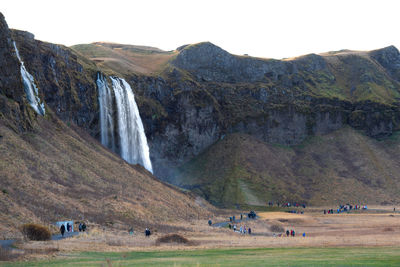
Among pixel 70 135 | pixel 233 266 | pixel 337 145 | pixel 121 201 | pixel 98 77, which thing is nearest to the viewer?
pixel 233 266

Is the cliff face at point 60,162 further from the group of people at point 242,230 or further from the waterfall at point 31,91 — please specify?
the group of people at point 242,230

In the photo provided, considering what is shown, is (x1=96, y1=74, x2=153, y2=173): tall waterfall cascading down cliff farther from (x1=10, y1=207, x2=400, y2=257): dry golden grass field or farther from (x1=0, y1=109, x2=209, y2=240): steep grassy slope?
(x1=10, y1=207, x2=400, y2=257): dry golden grass field

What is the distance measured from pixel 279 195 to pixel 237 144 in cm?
2029

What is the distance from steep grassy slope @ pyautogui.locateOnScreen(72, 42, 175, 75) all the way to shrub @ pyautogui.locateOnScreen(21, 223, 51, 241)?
71145mm

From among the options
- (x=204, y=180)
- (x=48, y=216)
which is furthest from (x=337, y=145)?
(x=48, y=216)

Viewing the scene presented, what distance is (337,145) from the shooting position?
126 metres

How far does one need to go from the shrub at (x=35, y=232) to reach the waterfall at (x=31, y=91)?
3476 centimetres

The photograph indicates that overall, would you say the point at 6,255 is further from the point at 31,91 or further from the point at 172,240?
the point at 31,91

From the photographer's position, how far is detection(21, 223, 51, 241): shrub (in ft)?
115

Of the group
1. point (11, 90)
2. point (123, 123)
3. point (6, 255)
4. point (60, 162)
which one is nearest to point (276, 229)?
point (60, 162)

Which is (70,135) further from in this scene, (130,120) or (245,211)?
(245,211)

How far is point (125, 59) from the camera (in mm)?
129250

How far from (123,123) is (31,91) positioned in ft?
75.3

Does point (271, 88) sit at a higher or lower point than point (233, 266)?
higher
